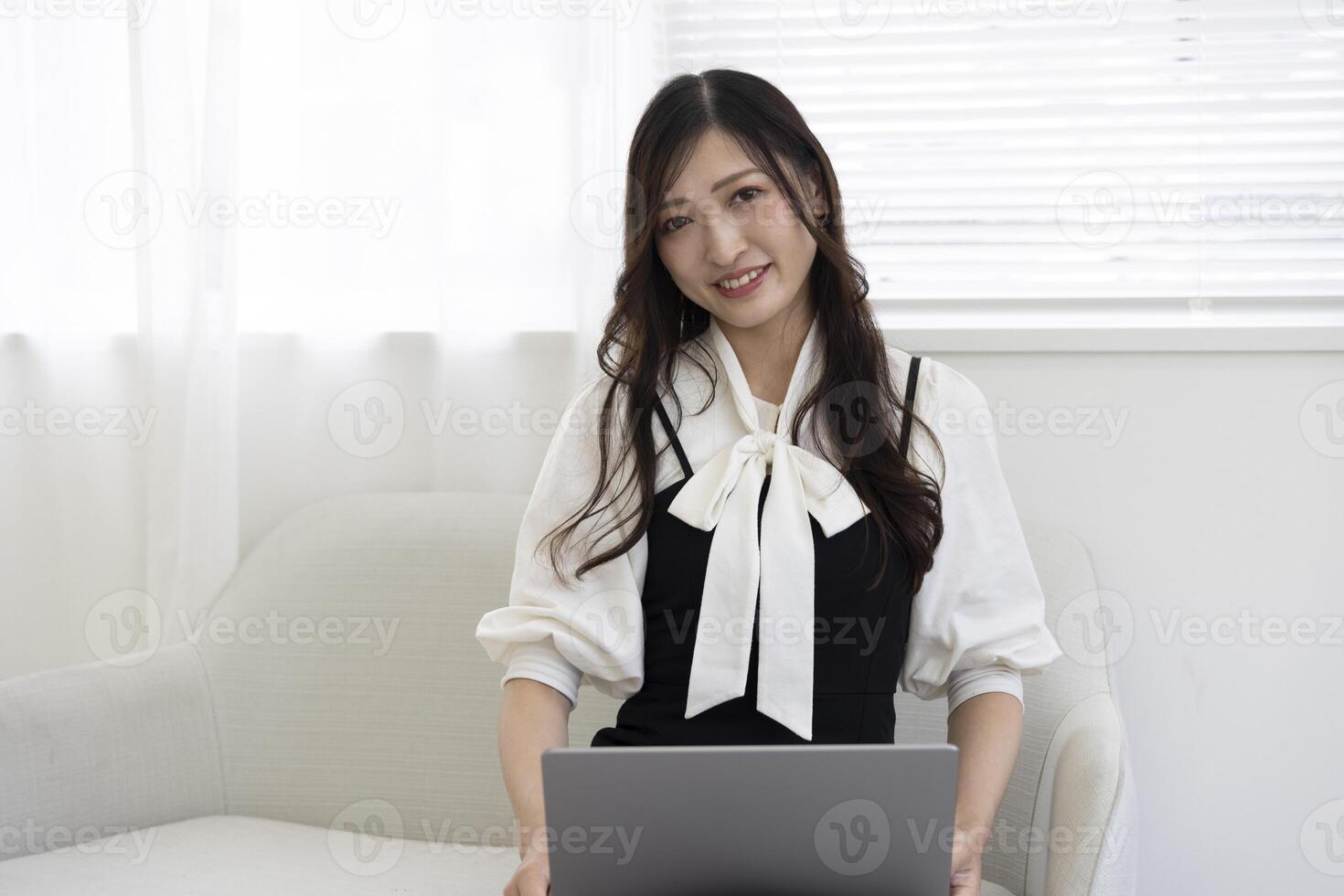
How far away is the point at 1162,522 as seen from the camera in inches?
68.2

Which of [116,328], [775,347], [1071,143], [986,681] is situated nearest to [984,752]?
[986,681]

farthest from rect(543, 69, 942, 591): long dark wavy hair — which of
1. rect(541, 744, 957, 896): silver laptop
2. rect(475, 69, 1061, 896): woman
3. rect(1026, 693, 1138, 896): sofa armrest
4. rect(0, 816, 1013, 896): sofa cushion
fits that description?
rect(0, 816, 1013, 896): sofa cushion

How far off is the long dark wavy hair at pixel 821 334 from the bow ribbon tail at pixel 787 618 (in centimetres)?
8

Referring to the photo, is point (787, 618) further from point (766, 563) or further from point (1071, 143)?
point (1071, 143)

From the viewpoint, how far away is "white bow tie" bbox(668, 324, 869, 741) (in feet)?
4.19

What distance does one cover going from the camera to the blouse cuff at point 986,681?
1341 millimetres

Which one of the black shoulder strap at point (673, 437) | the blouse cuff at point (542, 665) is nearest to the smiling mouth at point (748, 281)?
the black shoulder strap at point (673, 437)

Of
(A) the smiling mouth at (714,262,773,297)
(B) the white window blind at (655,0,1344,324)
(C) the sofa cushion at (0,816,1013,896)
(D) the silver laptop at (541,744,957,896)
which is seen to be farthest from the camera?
(B) the white window blind at (655,0,1344,324)

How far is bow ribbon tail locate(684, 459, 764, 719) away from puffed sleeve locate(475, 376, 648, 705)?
0.09 m

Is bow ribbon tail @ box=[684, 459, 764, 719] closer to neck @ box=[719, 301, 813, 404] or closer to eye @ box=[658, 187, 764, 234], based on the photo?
neck @ box=[719, 301, 813, 404]

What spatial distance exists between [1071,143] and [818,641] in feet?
2.91

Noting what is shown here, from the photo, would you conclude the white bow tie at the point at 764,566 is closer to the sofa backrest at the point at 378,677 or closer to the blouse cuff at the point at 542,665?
the blouse cuff at the point at 542,665

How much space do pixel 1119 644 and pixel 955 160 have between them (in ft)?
2.47

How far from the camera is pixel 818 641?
1312 mm
